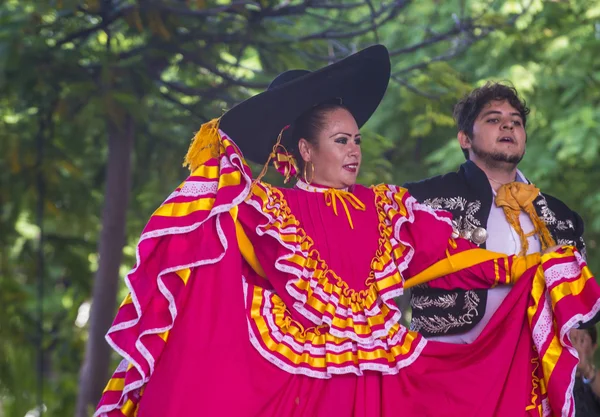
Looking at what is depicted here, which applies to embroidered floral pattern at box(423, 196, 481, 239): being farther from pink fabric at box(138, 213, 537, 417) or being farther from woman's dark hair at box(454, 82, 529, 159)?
pink fabric at box(138, 213, 537, 417)

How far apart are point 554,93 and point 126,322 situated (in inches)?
233

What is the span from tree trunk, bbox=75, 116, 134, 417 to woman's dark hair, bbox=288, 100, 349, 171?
9.96 ft

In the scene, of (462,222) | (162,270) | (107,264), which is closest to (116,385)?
(162,270)

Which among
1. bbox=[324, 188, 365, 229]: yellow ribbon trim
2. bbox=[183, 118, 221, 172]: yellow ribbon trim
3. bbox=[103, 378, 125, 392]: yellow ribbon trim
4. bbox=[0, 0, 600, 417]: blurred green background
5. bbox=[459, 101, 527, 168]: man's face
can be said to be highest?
bbox=[0, 0, 600, 417]: blurred green background

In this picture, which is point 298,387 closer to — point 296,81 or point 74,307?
point 296,81

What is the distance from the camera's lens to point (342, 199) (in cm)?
389

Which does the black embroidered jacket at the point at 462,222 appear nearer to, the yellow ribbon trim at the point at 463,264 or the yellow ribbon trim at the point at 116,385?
the yellow ribbon trim at the point at 463,264

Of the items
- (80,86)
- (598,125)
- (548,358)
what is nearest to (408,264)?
(548,358)

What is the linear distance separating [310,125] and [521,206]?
3.64 feet

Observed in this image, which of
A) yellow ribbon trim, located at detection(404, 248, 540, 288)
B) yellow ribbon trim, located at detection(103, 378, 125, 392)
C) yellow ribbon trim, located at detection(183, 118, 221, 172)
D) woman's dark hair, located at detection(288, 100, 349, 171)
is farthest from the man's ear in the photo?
yellow ribbon trim, located at detection(103, 378, 125, 392)

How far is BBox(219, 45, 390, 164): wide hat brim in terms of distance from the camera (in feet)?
12.5

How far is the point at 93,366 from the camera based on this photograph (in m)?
6.88

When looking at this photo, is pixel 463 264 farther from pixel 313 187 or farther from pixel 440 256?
pixel 313 187

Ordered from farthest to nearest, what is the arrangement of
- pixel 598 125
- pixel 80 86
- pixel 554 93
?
pixel 554 93
pixel 598 125
pixel 80 86
